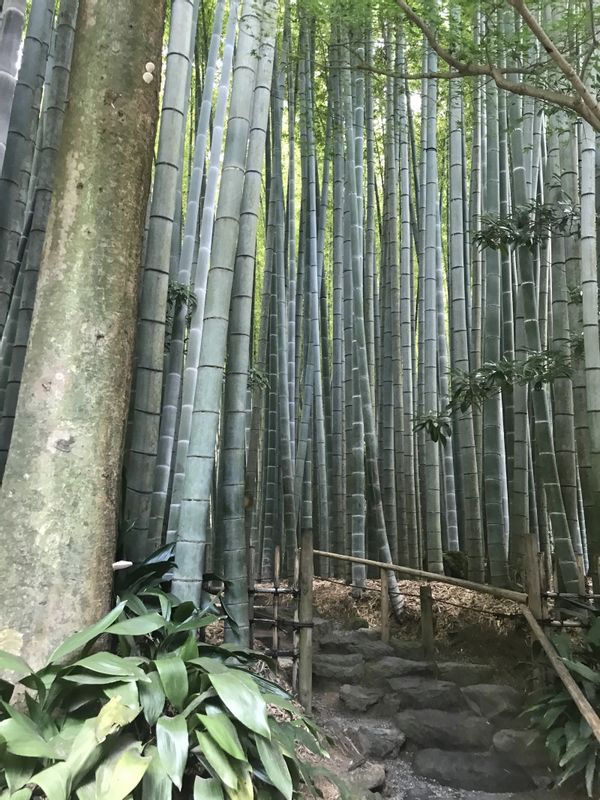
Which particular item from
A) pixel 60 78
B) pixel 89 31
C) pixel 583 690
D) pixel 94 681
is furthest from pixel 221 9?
pixel 583 690

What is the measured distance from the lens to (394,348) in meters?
5.03

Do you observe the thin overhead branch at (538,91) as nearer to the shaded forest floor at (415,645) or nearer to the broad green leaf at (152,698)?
the broad green leaf at (152,698)

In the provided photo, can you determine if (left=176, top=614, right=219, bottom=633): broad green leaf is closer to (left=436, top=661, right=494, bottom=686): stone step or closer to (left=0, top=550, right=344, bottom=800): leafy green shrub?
(left=0, top=550, right=344, bottom=800): leafy green shrub

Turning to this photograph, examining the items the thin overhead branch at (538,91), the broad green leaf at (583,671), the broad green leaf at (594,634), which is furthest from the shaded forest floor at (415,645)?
the thin overhead branch at (538,91)

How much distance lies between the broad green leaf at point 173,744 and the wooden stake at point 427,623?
7.90ft

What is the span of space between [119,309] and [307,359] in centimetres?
361

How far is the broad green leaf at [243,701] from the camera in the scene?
4.56 ft

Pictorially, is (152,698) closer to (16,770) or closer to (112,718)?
(112,718)

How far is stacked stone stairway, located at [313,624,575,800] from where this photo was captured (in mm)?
2650

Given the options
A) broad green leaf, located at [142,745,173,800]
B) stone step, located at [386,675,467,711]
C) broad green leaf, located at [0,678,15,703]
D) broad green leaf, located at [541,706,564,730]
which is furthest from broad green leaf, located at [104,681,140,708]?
stone step, located at [386,675,467,711]

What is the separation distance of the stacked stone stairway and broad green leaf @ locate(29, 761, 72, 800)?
1681 mm

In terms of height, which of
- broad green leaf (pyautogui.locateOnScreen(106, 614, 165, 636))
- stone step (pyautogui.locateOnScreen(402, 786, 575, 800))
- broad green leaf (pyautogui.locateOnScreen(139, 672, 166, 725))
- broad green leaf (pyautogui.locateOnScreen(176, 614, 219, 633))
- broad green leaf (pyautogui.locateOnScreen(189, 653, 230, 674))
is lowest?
stone step (pyautogui.locateOnScreen(402, 786, 575, 800))

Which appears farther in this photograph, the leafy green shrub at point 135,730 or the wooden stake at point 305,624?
the wooden stake at point 305,624

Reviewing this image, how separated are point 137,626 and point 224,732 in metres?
0.33
